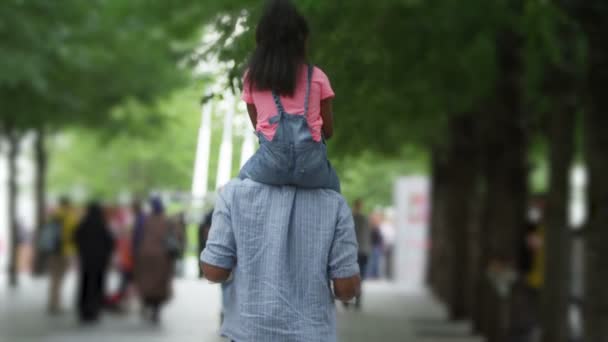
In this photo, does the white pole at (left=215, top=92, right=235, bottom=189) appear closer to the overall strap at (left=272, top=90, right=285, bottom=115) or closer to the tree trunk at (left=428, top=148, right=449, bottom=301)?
the overall strap at (left=272, top=90, right=285, bottom=115)

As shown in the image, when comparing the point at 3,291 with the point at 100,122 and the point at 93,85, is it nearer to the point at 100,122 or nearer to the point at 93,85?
the point at 100,122

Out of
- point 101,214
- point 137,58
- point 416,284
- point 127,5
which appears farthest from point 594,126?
point 416,284

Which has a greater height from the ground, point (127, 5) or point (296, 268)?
point (127, 5)

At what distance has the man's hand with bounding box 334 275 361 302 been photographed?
476 cm

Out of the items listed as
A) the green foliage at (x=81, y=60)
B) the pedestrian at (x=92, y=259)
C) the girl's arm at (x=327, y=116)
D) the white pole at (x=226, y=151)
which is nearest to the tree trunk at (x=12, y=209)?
the green foliage at (x=81, y=60)

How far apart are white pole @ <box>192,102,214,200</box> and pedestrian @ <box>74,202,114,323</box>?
1406cm

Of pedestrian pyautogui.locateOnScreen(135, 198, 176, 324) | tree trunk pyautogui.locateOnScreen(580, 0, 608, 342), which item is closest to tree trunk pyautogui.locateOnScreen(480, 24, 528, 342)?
tree trunk pyautogui.locateOnScreen(580, 0, 608, 342)

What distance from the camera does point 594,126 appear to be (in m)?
14.0

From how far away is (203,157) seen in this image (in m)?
8.70

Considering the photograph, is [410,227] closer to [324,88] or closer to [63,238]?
[63,238]

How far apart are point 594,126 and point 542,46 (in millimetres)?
863

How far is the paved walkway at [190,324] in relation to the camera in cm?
2031

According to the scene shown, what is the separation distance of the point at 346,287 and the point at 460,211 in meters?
22.4

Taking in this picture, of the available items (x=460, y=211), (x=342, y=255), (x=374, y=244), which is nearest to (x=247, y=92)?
(x=342, y=255)
